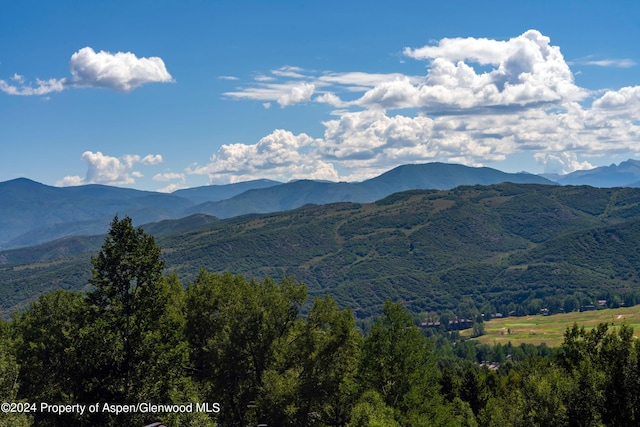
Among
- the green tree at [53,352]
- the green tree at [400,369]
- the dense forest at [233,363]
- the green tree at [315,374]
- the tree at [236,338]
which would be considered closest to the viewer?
the dense forest at [233,363]

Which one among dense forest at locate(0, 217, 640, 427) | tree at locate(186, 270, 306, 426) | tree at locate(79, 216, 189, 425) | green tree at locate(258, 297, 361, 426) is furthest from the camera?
tree at locate(186, 270, 306, 426)

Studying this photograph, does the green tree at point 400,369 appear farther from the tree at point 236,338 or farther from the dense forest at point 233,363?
the tree at point 236,338

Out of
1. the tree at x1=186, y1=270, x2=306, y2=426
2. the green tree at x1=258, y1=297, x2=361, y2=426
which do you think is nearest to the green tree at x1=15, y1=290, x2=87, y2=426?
the tree at x1=186, y1=270, x2=306, y2=426

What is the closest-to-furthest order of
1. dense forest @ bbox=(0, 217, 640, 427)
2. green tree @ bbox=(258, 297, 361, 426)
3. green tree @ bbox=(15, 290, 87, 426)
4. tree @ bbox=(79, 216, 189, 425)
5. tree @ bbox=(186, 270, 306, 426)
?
1. dense forest @ bbox=(0, 217, 640, 427)
2. tree @ bbox=(79, 216, 189, 425)
3. green tree @ bbox=(15, 290, 87, 426)
4. green tree @ bbox=(258, 297, 361, 426)
5. tree @ bbox=(186, 270, 306, 426)

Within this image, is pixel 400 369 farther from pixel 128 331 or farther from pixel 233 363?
pixel 128 331

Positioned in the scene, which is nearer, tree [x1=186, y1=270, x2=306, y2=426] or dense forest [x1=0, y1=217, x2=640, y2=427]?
dense forest [x1=0, y1=217, x2=640, y2=427]

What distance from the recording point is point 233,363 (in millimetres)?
48906

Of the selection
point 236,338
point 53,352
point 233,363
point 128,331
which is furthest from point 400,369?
point 53,352

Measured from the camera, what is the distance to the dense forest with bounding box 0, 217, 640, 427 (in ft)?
115

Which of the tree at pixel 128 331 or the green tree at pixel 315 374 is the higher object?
the tree at pixel 128 331

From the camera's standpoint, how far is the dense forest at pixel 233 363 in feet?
115

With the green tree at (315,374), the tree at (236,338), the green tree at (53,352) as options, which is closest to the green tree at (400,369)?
the green tree at (315,374)

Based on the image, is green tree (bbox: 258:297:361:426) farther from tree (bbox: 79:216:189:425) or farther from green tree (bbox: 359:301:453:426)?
tree (bbox: 79:216:189:425)

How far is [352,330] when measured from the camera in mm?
49688
